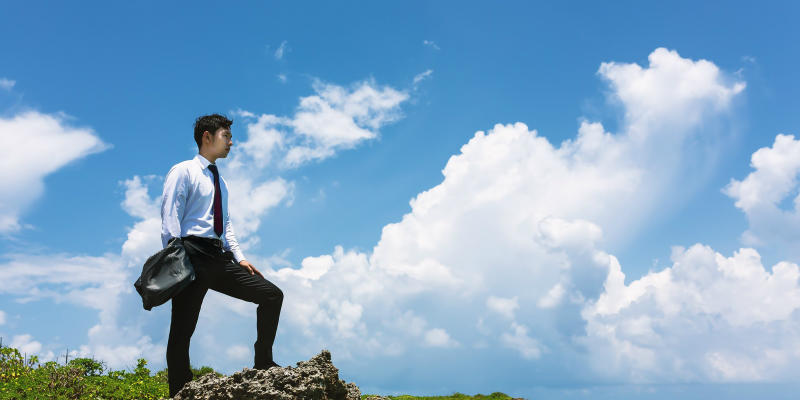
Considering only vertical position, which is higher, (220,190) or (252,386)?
(220,190)

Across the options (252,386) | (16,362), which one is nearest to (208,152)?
(252,386)

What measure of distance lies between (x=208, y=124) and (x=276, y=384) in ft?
11.6

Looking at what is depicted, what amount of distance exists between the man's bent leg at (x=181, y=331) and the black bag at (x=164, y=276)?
323 mm

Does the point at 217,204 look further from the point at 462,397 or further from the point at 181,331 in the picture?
the point at 462,397

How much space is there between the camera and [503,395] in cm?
1200

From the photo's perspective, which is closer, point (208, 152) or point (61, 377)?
point (208, 152)

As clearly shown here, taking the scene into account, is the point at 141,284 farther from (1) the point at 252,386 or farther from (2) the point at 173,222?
(1) the point at 252,386

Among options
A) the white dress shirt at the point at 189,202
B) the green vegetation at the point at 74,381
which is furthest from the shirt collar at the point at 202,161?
the green vegetation at the point at 74,381

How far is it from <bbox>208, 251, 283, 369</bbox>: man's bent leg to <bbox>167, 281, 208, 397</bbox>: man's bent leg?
263 mm

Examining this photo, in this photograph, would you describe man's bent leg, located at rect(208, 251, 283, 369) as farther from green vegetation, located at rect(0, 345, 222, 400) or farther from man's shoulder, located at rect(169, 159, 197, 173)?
green vegetation, located at rect(0, 345, 222, 400)

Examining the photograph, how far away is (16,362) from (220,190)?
8.86 m

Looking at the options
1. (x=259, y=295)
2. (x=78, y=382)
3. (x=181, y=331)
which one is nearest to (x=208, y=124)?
(x=259, y=295)

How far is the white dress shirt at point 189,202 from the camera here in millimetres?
7582

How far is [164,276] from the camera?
721 cm
